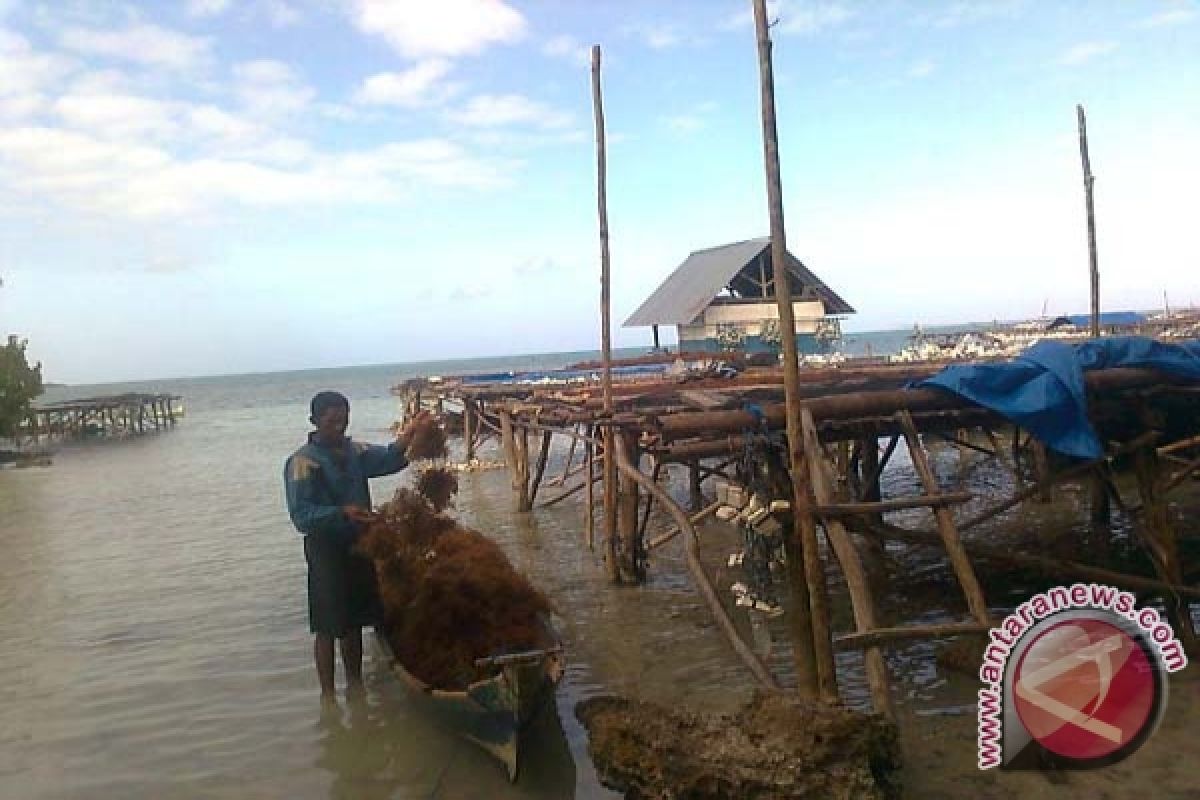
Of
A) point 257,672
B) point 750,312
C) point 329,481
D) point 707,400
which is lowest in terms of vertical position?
point 257,672

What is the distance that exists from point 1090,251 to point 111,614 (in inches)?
578

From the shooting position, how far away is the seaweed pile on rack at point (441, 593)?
18.7ft

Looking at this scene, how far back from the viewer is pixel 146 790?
5.56 m

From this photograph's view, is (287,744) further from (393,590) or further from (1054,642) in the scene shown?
(1054,642)

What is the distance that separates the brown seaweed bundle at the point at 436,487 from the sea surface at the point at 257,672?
1.51 meters

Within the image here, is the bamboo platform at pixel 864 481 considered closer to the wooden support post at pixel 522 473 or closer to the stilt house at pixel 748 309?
the wooden support post at pixel 522 473

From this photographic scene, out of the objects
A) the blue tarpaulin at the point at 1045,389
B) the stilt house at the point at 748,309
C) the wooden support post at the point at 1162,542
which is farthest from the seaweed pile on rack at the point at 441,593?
the stilt house at the point at 748,309

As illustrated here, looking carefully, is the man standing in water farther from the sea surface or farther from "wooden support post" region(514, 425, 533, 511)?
"wooden support post" region(514, 425, 533, 511)

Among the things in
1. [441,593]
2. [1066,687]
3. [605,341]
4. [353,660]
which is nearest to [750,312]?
[605,341]

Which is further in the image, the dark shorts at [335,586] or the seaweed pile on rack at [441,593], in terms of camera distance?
the dark shorts at [335,586]

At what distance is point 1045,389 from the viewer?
6.00 m

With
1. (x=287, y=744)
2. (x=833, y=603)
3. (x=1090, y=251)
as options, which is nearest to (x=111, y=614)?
(x=287, y=744)

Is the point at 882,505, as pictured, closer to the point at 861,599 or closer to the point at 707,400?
the point at 861,599

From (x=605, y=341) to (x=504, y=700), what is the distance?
19.3 feet
